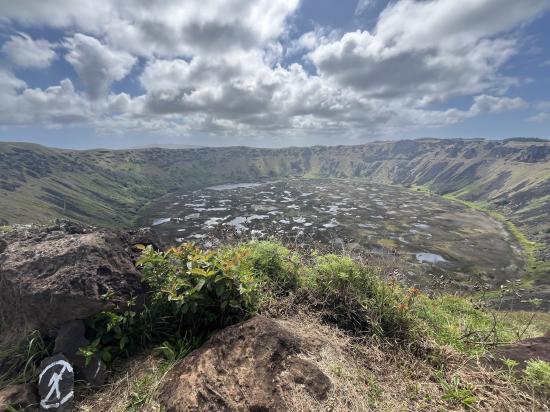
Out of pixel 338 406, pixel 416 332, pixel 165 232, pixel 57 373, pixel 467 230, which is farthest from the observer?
pixel 467 230

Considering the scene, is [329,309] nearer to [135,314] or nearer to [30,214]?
[135,314]

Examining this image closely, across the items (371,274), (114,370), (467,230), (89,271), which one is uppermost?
(89,271)

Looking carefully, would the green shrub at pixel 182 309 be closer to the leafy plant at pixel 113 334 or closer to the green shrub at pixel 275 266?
the leafy plant at pixel 113 334

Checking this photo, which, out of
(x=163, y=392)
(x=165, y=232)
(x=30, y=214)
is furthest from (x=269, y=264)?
(x=30, y=214)

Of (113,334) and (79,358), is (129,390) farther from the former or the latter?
(113,334)

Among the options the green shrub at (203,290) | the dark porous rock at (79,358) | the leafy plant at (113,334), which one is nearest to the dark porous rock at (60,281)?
the leafy plant at (113,334)
